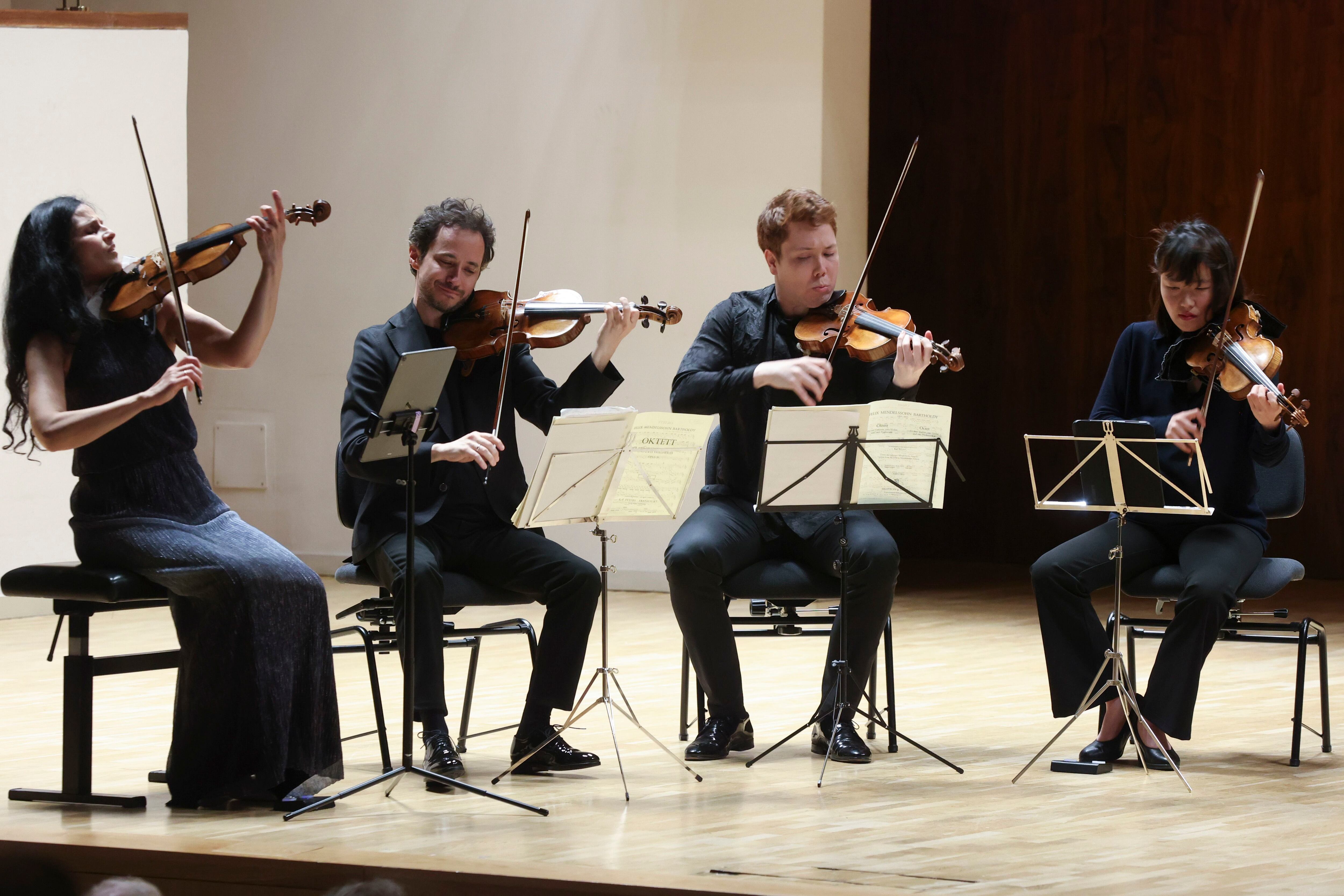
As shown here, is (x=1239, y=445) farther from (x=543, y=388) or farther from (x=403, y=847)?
(x=403, y=847)

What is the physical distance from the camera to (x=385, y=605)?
3.10m

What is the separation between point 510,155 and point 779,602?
3.66 m

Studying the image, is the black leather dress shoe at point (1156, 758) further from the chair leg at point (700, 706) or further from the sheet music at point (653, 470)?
the sheet music at point (653, 470)

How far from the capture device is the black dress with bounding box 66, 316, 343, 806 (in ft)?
A: 8.96

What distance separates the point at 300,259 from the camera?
22.5 ft

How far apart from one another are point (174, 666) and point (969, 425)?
Result: 5.41 meters

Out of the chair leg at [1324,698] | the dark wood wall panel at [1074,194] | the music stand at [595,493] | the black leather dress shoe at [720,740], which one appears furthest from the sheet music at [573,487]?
the dark wood wall panel at [1074,194]

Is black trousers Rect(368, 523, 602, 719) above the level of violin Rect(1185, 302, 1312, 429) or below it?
below

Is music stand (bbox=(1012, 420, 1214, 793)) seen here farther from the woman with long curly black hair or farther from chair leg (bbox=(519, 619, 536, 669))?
the woman with long curly black hair

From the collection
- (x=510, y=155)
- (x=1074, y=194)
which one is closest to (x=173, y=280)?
(x=510, y=155)

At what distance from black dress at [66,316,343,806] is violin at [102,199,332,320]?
0.05 metres

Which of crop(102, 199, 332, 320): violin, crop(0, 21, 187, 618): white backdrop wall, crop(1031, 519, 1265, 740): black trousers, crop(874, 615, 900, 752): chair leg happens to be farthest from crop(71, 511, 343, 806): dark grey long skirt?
crop(0, 21, 187, 618): white backdrop wall

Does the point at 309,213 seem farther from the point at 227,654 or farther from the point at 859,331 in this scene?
the point at 859,331

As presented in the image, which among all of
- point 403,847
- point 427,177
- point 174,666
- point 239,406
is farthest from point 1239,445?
point 239,406
